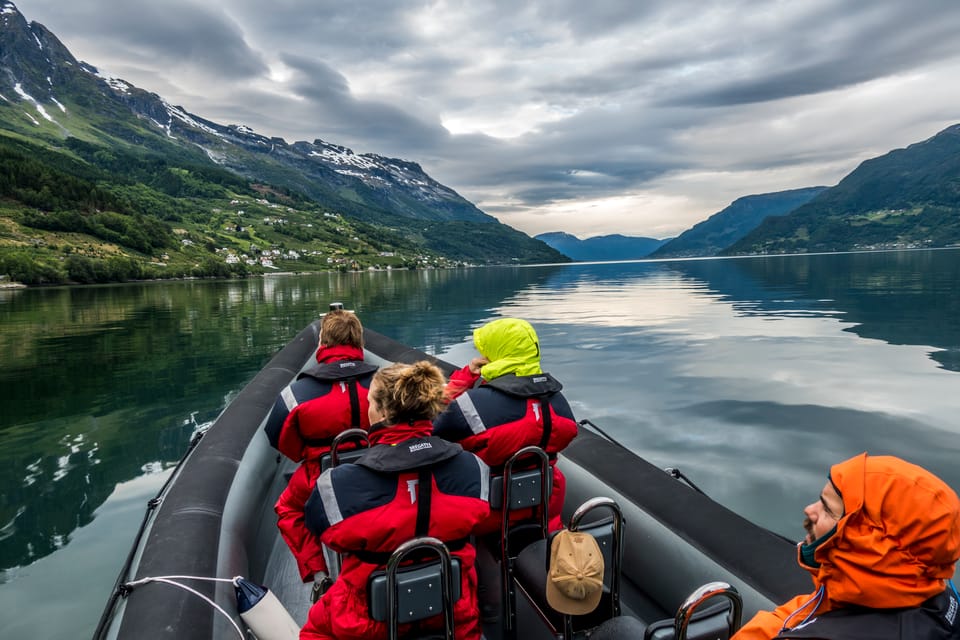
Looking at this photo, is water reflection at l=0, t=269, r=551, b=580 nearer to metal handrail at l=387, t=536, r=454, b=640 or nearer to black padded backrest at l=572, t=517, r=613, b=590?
metal handrail at l=387, t=536, r=454, b=640

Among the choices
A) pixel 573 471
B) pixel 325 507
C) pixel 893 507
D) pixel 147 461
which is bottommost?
pixel 147 461

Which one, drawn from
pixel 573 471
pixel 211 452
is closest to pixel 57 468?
pixel 211 452

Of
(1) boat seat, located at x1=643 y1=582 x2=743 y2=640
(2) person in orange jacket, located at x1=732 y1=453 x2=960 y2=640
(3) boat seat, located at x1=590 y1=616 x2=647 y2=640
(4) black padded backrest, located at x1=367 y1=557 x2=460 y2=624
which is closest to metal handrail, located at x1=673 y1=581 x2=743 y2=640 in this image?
(1) boat seat, located at x1=643 y1=582 x2=743 y2=640

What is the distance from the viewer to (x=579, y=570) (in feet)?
7.96

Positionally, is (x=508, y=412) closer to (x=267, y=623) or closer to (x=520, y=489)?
(x=520, y=489)

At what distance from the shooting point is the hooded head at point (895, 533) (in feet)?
4.86

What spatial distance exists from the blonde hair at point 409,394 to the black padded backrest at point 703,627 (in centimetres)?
143

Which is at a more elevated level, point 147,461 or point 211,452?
point 211,452

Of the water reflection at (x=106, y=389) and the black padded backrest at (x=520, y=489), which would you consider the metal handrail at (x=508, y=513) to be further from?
the water reflection at (x=106, y=389)

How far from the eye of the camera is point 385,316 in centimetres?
3500

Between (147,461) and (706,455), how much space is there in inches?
429

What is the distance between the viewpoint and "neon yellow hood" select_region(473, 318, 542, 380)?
12.2 feet

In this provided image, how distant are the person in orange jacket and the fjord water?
6393 mm

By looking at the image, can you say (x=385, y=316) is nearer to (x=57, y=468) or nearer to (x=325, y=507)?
(x=57, y=468)
